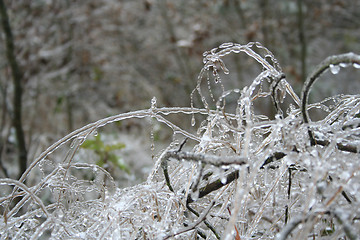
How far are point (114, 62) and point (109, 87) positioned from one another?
34 cm

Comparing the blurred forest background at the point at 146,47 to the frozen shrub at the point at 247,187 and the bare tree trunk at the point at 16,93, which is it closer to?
the bare tree trunk at the point at 16,93

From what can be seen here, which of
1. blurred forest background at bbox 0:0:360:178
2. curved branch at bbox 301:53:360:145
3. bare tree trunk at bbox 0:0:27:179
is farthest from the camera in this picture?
blurred forest background at bbox 0:0:360:178

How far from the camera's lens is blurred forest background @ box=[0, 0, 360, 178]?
3766 millimetres

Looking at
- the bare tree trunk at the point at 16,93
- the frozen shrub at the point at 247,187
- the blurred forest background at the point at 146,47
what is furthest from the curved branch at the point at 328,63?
the blurred forest background at the point at 146,47

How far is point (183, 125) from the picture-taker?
433 cm

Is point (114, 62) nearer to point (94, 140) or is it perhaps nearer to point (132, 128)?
point (132, 128)

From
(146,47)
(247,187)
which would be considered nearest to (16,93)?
(247,187)

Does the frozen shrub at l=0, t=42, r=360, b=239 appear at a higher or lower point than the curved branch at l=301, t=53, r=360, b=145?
lower

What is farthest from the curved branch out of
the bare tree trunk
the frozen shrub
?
the bare tree trunk

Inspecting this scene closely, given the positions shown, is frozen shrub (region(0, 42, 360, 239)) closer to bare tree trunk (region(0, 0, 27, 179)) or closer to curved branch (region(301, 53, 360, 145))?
curved branch (region(301, 53, 360, 145))

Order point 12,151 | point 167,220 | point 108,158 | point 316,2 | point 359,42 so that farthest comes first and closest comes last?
point 359,42 < point 316,2 < point 12,151 < point 108,158 < point 167,220

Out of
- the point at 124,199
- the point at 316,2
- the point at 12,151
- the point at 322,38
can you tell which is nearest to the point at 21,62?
the point at 12,151

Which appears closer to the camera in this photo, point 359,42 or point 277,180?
point 277,180

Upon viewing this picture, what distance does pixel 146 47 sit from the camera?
5301 mm
